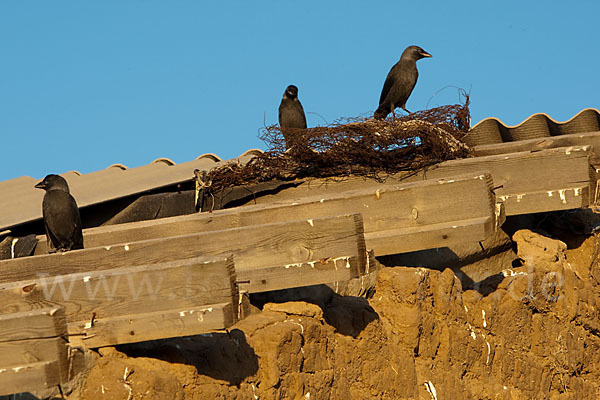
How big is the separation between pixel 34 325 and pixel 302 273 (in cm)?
107

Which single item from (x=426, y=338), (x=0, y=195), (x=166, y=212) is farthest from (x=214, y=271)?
(x=0, y=195)

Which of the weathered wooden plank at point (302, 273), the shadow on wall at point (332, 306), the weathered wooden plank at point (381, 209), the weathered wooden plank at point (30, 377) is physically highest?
the weathered wooden plank at point (381, 209)

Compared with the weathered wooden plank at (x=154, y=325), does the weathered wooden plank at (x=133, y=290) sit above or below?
above

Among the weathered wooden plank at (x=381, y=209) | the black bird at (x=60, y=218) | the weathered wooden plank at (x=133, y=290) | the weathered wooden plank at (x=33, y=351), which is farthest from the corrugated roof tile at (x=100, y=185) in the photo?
the weathered wooden plank at (x=33, y=351)

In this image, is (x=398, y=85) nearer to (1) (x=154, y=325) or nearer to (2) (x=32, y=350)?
(1) (x=154, y=325)

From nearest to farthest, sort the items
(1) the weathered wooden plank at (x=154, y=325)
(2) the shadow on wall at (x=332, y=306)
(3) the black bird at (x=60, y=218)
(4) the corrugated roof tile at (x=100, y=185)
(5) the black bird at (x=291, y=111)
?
(1) the weathered wooden plank at (x=154, y=325) → (2) the shadow on wall at (x=332, y=306) → (3) the black bird at (x=60, y=218) → (4) the corrugated roof tile at (x=100, y=185) → (5) the black bird at (x=291, y=111)

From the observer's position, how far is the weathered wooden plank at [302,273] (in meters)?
2.89

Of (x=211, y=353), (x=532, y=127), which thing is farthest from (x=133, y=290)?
(x=532, y=127)

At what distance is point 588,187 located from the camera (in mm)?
3695

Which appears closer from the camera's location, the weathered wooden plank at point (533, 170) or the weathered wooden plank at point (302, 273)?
the weathered wooden plank at point (302, 273)

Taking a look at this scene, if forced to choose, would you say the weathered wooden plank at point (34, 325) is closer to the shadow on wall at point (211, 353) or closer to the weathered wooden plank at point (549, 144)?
the shadow on wall at point (211, 353)

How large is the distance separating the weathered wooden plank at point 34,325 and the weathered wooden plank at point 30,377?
85 millimetres

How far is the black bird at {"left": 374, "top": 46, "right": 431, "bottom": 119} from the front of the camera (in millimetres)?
7496

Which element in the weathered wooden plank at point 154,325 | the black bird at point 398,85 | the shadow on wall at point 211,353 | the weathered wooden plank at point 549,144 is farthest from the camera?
the black bird at point 398,85
